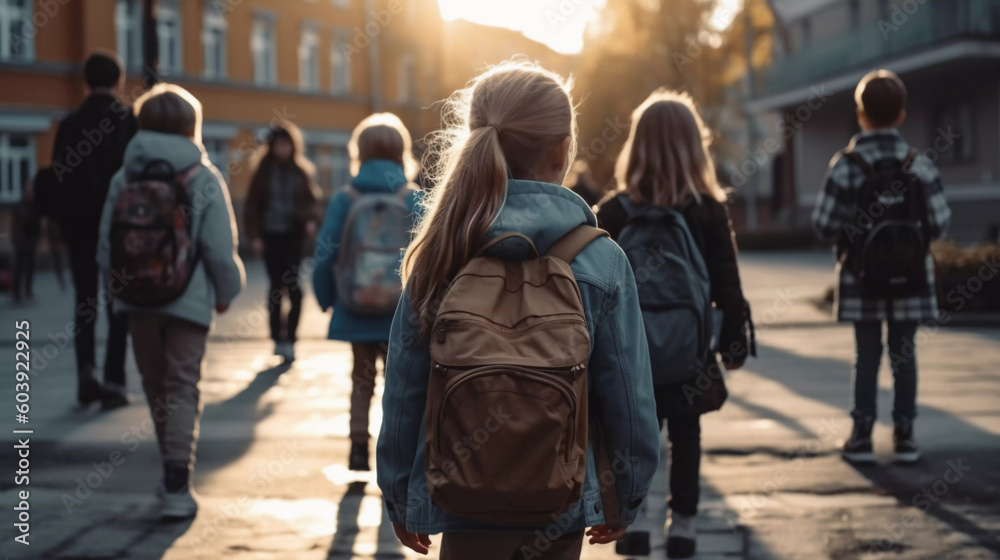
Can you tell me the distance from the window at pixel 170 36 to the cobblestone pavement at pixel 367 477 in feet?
82.7

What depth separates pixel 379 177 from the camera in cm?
573

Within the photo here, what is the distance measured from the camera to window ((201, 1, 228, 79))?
35.0 metres

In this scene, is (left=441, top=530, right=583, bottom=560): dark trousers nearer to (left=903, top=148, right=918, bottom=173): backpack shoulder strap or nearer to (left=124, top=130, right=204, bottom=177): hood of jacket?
(left=124, top=130, right=204, bottom=177): hood of jacket

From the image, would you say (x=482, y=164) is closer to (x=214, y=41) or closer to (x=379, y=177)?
(x=379, y=177)

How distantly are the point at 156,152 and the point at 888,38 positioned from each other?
2730cm

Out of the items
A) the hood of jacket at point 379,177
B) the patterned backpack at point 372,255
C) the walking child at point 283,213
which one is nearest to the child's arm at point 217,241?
the patterned backpack at point 372,255

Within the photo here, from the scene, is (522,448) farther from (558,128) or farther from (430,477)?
(558,128)

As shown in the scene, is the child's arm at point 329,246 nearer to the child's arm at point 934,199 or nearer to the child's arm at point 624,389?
the child's arm at point 934,199

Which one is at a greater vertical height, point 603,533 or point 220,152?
point 220,152

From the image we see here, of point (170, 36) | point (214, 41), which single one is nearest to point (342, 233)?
point (170, 36)

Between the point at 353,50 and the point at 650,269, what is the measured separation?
40.7 meters

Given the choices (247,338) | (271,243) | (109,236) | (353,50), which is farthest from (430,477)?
(353,50)

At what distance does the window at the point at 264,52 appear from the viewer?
37.5 m

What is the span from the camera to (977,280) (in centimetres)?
1267
